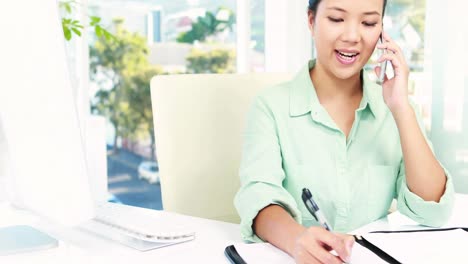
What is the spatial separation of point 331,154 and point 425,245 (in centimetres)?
34

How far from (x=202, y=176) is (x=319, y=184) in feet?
0.98

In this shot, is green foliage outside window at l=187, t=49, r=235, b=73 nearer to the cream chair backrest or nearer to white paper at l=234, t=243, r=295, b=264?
the cream chair backrest

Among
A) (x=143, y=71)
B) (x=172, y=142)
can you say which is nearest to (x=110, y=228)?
(x=172, y=142)

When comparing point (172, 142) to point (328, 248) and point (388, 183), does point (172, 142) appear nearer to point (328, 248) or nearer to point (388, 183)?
point (388, 183)

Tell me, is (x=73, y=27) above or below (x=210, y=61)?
above

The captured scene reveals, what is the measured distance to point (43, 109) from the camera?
724mm

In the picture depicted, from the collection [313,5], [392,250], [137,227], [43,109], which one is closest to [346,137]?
[313,5]

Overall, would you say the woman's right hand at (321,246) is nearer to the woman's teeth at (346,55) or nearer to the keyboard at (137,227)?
the keyboard at (137,227)

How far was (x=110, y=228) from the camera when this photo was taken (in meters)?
0.99

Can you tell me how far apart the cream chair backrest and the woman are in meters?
0.14

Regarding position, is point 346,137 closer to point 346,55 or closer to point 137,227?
point 346,55

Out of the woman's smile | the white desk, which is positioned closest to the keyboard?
the white desk

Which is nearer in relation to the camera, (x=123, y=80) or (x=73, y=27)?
(x=73, y=27)

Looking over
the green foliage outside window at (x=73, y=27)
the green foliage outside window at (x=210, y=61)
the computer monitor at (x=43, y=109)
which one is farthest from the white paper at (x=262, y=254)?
the green foliage outside window at (x=210, y=61)
